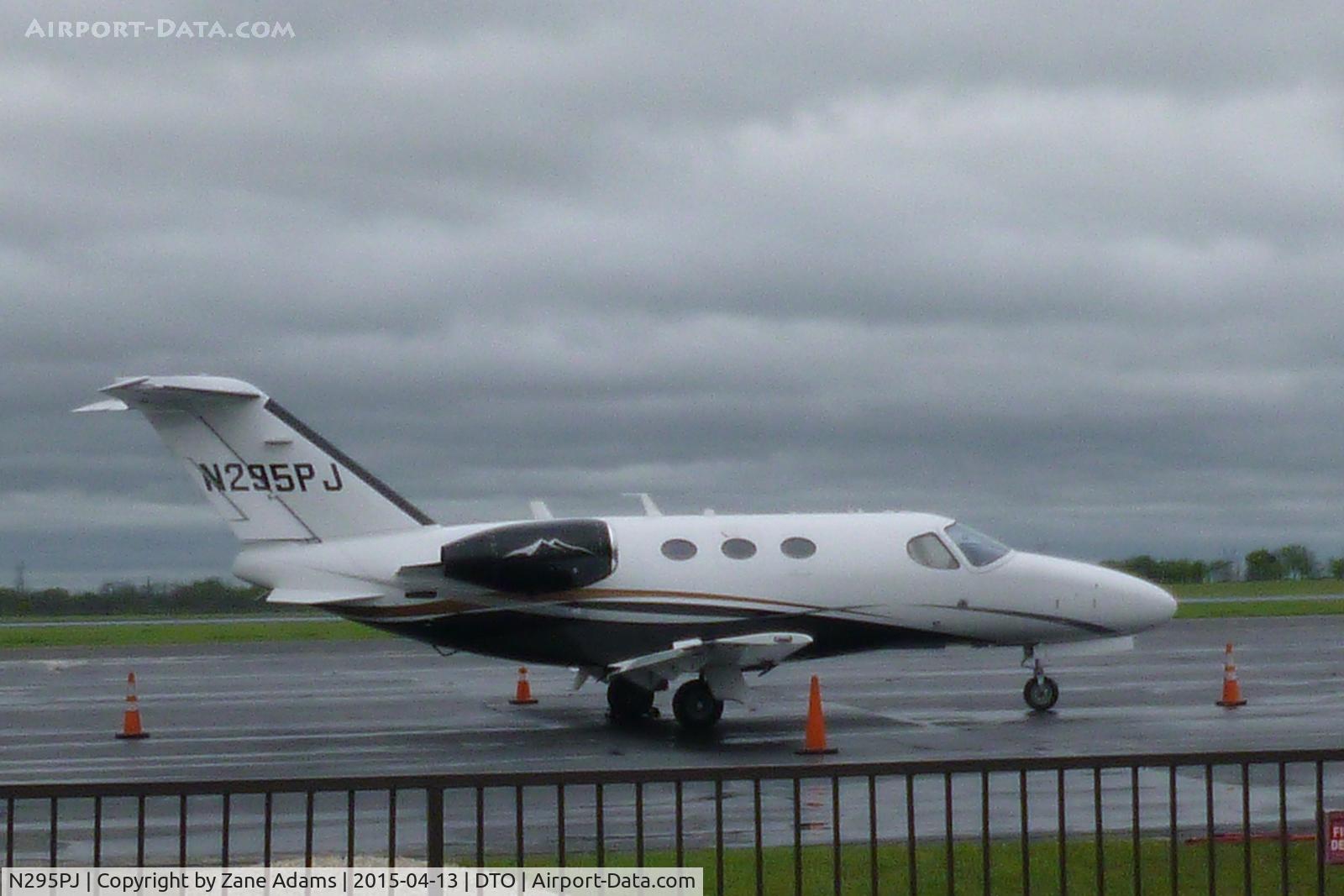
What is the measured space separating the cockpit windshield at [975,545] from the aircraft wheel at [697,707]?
362cm

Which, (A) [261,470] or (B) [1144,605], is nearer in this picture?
(A) [261,470]

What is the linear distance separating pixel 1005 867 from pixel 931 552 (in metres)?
10.7

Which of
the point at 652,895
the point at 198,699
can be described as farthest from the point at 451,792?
the point at 198,699

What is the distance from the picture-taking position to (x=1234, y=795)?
1455 cm

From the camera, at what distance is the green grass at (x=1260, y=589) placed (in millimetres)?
65812

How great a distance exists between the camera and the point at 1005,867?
11039 millimetres

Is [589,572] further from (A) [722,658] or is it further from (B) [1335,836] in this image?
(B) [1335,836]

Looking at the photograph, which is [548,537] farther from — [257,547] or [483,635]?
[257,547]

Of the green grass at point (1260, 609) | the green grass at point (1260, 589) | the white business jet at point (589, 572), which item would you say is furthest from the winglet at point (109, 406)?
the green grass at point (1260, 589)

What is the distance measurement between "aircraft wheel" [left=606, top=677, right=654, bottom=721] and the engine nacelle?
1672 millimetres

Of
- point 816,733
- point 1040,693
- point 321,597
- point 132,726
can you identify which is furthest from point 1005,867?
point 132,726

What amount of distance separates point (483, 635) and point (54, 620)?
48.5 metres

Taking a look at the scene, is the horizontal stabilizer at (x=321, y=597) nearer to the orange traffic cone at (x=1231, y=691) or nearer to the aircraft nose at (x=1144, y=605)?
the aircraft nose at (x=1144, y=605)

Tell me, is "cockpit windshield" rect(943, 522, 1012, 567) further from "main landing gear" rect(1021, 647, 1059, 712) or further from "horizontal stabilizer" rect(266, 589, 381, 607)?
"horizontal stabilizer" rect(266, 589, 381, 607)
